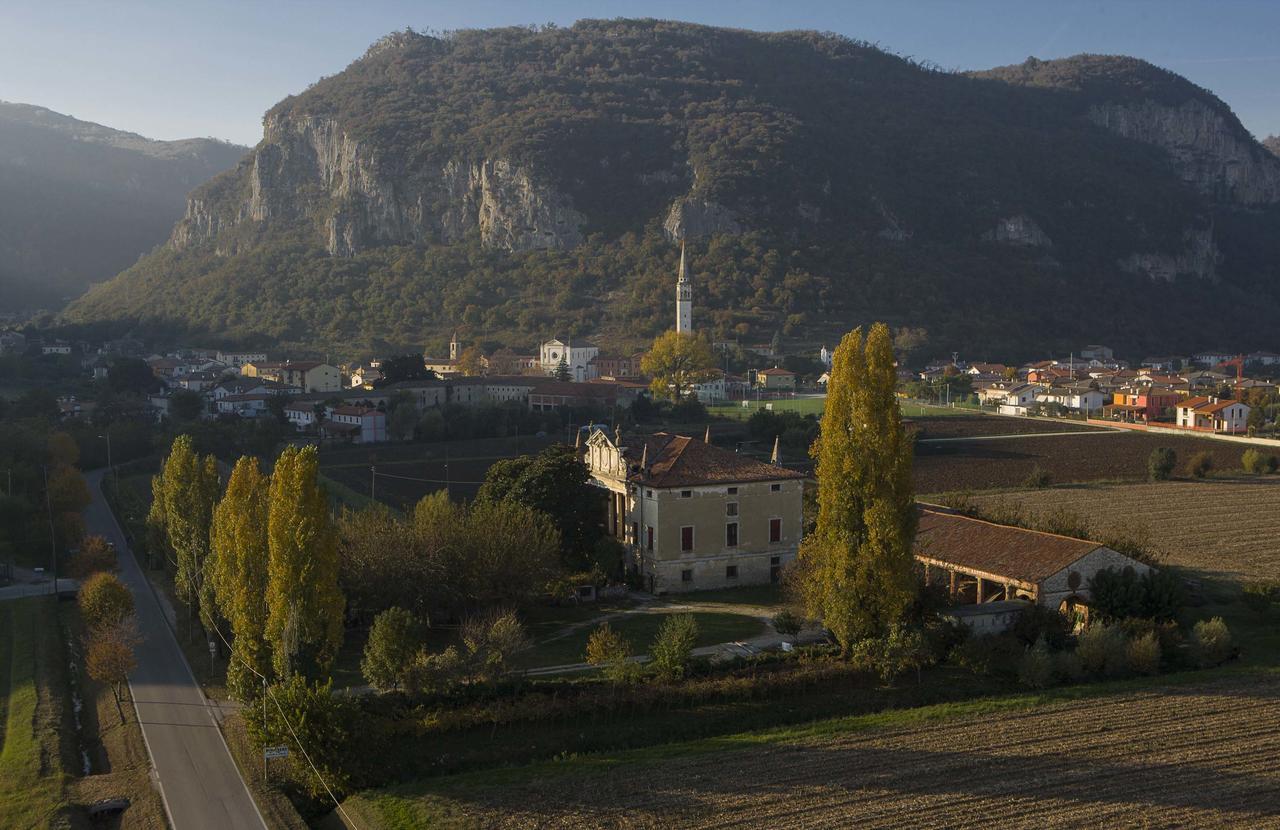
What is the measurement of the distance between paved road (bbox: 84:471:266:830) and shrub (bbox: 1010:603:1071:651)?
17.3m

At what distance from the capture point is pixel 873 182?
16862cm

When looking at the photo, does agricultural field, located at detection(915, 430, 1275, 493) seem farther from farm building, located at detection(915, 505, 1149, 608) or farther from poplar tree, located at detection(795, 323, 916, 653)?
poplar tree, located at detection(795, 323, 916, 653)

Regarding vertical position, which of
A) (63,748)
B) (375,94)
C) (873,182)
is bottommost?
(63,748)

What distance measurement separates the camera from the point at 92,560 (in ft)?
113

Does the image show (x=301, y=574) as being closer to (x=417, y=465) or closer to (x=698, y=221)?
(x=417, y=465)

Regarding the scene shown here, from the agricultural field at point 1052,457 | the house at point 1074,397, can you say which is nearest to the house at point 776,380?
the house at point 1074,397

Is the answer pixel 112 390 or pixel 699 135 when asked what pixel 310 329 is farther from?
pixel 699 135

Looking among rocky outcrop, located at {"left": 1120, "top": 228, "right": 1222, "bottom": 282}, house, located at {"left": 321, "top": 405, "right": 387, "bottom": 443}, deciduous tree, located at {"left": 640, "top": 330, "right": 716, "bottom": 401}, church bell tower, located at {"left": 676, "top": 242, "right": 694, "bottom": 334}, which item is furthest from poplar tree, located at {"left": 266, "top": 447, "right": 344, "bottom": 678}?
rocky outcrop, located at {"left": 1120, "top": 228, "right": 1222, "bottom": 282}

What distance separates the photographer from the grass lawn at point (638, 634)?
2633 centimetres

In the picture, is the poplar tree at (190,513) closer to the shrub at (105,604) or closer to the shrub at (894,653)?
the shrub at (105,604)

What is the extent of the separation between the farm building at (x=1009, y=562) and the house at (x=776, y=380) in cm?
6782

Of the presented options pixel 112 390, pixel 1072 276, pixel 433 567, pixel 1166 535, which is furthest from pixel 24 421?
pixel 1072 276

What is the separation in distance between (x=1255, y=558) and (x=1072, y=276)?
138m

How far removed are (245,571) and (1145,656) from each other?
1936 centimetres
